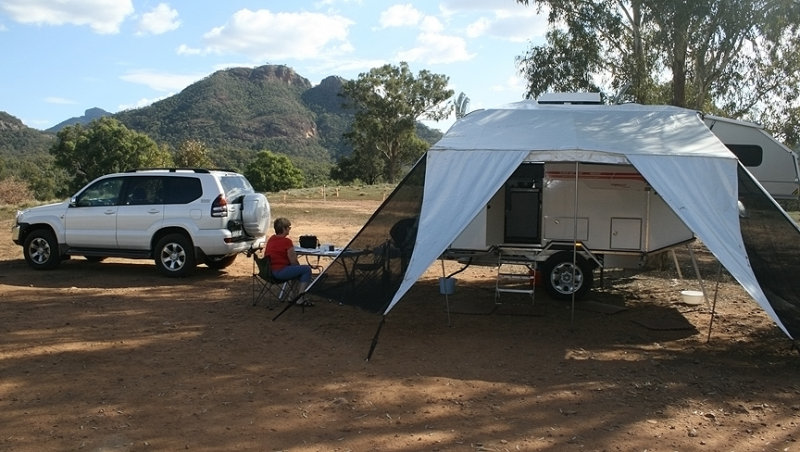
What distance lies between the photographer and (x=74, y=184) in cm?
5247

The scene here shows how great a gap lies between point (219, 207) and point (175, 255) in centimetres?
114

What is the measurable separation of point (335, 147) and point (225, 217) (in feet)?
265

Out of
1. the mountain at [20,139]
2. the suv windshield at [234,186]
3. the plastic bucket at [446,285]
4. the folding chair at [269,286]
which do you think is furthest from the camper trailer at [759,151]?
the mountain at [20,139]

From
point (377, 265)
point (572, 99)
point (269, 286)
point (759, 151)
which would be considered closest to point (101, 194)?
point (269, 286)

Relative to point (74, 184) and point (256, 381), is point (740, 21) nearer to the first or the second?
point (256, 381)

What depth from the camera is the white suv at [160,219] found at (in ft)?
33.5

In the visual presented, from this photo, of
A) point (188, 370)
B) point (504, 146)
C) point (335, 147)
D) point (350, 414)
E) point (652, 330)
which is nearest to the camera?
point (350, 414)

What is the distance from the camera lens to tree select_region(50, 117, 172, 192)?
50.8m

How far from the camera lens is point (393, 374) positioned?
592 cm

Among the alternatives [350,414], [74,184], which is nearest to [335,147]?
[74,184]

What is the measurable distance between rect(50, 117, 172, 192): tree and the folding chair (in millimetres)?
44756

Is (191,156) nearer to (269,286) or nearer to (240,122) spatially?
(240,122)

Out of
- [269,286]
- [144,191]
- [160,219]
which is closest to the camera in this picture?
[269,286]

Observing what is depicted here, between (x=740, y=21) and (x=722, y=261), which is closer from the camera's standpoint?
(x=722, y=261)
